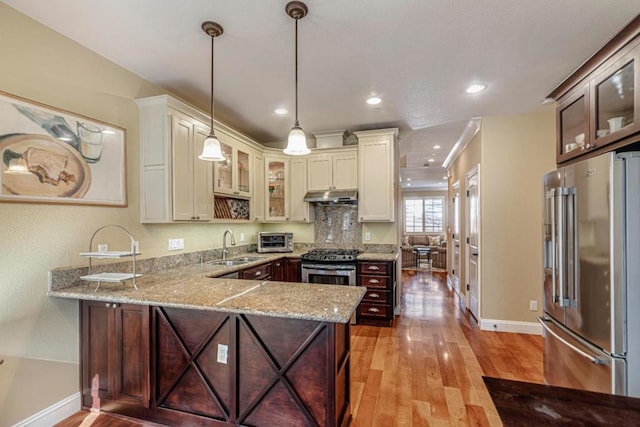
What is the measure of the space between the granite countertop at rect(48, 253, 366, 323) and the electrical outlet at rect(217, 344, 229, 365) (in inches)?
12.3

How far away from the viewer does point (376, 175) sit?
4.18m

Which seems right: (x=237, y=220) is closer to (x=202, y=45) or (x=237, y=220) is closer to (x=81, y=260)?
(x=81, y=260)

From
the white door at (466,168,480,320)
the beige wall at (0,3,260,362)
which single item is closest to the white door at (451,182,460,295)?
the white door at (466,168,480,320)

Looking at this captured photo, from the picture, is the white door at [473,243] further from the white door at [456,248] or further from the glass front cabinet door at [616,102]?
the glass front cabinet door at [616,102]

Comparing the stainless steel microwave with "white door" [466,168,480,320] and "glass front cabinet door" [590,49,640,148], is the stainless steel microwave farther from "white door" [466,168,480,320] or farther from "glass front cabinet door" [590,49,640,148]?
"glass front cabinet door" [590,49,640,148]

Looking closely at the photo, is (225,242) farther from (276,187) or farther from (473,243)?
(473,243)

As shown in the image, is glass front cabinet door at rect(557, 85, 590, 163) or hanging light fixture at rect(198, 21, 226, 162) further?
glass front cabinet door at rect(557, 85, 590, 163)

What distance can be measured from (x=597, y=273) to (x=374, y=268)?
2349 millimetres

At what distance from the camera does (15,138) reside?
1894 millimetres

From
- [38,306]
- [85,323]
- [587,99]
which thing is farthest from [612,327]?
[38,306]

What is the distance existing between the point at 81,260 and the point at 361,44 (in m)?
2.72

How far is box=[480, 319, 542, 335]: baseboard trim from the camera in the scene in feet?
12.0

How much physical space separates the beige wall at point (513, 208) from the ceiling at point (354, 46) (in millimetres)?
341

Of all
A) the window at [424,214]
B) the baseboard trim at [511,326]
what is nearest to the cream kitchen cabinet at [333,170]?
the baseboard trim at [511,326]
